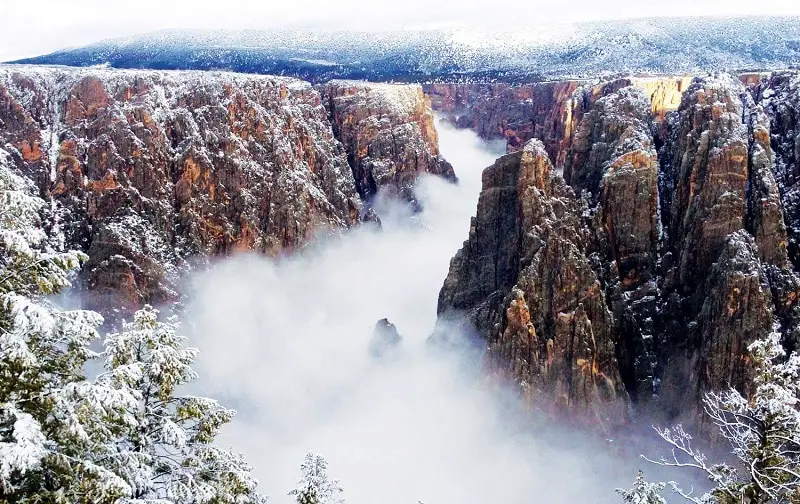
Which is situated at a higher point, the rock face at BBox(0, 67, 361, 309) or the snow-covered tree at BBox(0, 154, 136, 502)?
the snow-covered tree at BBox(0, 154, 136, 502)

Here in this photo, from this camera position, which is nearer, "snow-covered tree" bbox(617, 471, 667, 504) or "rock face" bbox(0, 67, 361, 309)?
"snow-covered tree" bbox(617, 471, 667, 504)

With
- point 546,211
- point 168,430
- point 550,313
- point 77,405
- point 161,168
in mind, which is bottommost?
point 550,313

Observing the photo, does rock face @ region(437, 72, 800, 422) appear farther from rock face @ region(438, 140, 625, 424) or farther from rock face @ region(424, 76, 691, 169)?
rock face @ region(424, 76, 691, 169)

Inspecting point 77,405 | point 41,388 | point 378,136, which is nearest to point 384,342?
point 378,136

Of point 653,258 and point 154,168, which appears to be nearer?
point 653,258

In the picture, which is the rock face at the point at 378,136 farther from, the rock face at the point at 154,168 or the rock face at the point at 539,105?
the rock face at the point at 539,105

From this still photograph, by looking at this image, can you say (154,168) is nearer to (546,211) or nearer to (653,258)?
(546,211)

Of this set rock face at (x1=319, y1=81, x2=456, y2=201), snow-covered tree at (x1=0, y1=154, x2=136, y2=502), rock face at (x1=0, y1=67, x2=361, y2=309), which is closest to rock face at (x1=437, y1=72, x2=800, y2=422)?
rock face at (x1=0, y1=67, x2=361, y2=309)
